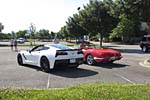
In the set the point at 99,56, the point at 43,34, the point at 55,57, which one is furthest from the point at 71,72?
the point at 43,34

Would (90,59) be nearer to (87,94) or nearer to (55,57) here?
(55,57)

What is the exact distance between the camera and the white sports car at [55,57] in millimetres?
13250

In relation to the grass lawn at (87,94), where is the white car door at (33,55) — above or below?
above

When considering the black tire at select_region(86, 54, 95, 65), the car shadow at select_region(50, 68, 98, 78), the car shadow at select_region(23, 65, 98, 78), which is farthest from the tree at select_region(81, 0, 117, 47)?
the car shadow at select_region(50, 68, 98, 78)

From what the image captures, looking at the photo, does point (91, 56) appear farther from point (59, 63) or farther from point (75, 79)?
point (75, 79)

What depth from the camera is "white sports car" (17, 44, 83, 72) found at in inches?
522

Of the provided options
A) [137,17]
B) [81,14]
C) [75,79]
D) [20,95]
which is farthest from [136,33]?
[20,95]

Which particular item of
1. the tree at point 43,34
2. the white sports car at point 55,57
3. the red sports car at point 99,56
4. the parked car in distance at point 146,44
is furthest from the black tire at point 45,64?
the tree at point 43,34

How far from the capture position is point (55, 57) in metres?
13.2

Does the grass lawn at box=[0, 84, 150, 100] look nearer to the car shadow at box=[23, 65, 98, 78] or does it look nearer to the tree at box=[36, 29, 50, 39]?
the car shadow at box=[23, 65, 98, 78]

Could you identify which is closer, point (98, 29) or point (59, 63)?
point (59, 63)

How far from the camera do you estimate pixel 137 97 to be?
7238 mm

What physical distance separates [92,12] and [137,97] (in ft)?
98.7

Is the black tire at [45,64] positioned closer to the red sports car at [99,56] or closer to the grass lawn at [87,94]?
the red sports car at [99,56]
